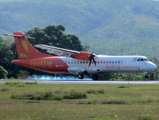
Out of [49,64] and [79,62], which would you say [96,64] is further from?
[49,64]

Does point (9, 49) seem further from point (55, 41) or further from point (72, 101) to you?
point (72, 101)

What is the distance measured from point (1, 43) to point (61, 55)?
67.3ft

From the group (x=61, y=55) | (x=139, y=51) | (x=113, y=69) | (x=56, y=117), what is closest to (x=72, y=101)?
(x=56, y=117)

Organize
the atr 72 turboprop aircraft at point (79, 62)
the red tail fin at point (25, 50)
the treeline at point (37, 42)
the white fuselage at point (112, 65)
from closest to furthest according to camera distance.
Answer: the white fuselage at point (112, 65) < the atr 72 turboprop aircraft at point (79, 62) < the red tail fin at point (25, 50) < the treeline at point (37, 42)

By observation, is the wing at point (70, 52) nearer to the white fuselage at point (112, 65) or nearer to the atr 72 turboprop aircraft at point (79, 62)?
the atr 72 turboprop aircraft at point (79, 62)

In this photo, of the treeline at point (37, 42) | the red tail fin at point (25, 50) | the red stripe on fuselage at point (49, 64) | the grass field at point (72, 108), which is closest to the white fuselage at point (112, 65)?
the red stripe on fuselage at point (49, 64)

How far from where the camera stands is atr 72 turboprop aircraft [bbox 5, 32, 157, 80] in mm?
45253

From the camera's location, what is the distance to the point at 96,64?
4759cm

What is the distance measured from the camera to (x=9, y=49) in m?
67.2

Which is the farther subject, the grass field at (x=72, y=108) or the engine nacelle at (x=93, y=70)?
the engine nacelle at (x=93, y=70)

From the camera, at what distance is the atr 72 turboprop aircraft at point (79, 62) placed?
148 ft

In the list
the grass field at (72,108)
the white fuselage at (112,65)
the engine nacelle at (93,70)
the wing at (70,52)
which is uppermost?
the wing at (70,52)

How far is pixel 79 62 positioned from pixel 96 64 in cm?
254

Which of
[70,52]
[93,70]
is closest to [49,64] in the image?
[70,52]
